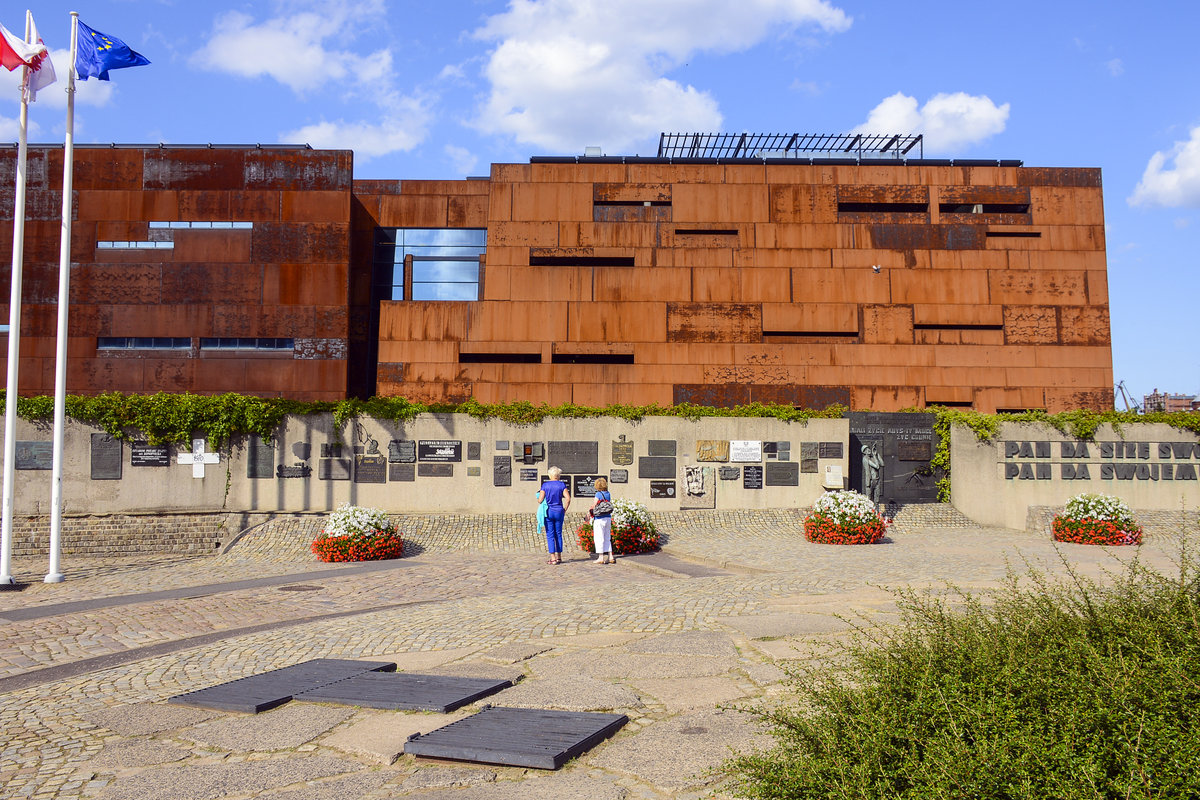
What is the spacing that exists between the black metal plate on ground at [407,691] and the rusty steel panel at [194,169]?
27.9 m

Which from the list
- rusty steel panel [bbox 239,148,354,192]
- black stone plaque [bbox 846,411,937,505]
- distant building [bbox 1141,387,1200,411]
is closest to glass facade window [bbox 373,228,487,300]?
rusty steel panel [bbox 239,148,354,192]

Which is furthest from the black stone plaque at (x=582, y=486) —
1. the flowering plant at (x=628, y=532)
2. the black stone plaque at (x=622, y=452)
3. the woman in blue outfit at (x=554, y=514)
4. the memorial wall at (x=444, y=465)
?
the woman in blue outfit at (x=554, y=514)

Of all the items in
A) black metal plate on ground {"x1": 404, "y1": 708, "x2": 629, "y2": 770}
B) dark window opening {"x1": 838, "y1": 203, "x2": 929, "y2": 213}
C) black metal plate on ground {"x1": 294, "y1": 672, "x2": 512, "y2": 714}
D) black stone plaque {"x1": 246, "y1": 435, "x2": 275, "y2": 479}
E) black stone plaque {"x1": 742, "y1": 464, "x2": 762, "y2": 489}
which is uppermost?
dark window opening {"x1": 838, "y1": 203, "x2": 929, "y2": 213}

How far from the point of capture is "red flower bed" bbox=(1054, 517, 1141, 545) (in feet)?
55.4

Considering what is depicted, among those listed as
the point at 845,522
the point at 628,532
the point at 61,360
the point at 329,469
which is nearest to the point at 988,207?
the point at 845,522

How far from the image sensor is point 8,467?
13.8m

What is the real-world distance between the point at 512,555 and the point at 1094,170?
2739cm

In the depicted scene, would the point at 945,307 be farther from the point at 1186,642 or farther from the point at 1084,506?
the point at 1186,642

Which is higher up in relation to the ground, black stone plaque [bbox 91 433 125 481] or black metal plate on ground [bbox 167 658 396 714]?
black stone plaque [bbox 91 433 125 481]

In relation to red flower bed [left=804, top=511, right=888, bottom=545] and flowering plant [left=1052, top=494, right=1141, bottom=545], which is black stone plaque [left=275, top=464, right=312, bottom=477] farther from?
flowering plant [left=1052, top=494, right=1141, bottom=545]

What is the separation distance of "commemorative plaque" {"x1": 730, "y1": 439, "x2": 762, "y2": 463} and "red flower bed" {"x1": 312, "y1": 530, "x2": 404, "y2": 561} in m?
9.00

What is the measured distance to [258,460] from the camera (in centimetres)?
2048

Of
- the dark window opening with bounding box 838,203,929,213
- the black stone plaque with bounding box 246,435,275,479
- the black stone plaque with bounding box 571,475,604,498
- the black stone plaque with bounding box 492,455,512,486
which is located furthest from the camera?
the dark window opening with bounding box 838,203,929,213

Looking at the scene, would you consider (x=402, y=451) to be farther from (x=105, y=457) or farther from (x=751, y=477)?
(x=751, y=477)
